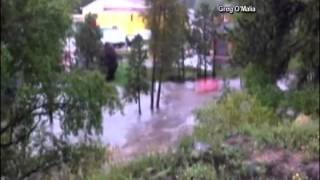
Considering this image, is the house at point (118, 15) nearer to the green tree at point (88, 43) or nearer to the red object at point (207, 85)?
the green tree at point (88, 43)

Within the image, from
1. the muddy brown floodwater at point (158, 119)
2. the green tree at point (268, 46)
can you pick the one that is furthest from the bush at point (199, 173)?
the muddy brown floodwater at point (158, 119)

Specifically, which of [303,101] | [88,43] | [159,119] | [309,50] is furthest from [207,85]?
[303,101]

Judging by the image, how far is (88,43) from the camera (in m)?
11.8

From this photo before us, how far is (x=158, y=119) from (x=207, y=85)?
121cm

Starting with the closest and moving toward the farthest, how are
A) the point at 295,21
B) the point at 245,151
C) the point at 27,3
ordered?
1. the point at 245,151
2. the point at 295,21
3. the point at 27,3

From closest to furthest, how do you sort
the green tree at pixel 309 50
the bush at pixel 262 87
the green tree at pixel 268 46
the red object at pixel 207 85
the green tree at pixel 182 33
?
the green tree at pixel 268 46, the green tree at pixel 182 33, the green tree at pixel 309 50, the bush at pixel 262 87, the red object at pixel 207 85

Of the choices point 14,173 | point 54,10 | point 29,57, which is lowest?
point 14,173

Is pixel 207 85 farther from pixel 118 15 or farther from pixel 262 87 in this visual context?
pixel 118 15

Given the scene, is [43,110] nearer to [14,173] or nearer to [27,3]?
[14,173]

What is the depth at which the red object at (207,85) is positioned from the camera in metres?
11.8

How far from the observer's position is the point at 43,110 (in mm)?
9125

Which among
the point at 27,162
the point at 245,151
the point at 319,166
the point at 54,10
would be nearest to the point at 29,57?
the point at 54,10

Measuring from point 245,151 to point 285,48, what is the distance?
12.2 ft

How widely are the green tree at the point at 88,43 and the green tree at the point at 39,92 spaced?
1.12m
